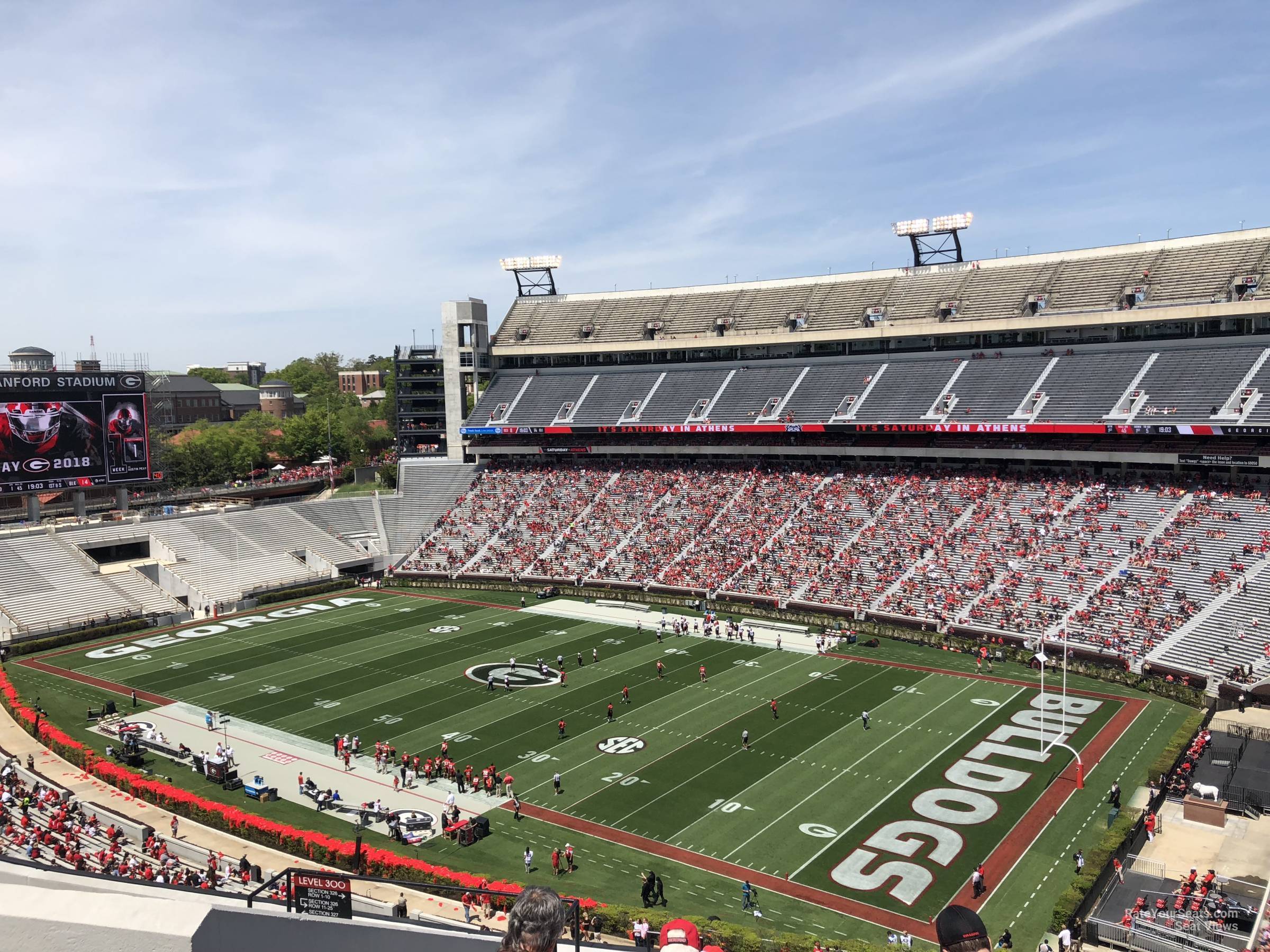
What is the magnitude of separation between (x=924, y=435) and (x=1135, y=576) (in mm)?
19394

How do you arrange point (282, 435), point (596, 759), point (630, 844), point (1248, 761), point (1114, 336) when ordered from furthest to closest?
point (282, 435)
point (1114, 336)
point (596, 759)
point (1248, 761)
point (630, 844)

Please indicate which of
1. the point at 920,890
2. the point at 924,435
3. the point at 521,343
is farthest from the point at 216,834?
the point at 521,343

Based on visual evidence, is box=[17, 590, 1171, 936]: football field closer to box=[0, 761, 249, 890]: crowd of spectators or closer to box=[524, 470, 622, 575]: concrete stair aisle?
box=[0, 761, 249, 890]: crowd of spectators

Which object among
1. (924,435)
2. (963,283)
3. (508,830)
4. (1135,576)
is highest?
(963,283)

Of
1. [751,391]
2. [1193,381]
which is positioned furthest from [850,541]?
[1193,381]

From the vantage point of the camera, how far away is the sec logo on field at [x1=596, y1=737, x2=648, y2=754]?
119ft

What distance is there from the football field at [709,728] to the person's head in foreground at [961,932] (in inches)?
838

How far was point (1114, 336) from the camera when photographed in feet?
199

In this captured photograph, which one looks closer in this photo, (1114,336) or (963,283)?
(1114,336)

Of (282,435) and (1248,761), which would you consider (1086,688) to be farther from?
(282,435)

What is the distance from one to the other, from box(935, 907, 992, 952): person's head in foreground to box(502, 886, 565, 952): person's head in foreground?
2.08 m

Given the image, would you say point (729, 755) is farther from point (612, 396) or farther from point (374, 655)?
point (612, 396)

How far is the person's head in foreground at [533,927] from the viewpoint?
16.7 feet

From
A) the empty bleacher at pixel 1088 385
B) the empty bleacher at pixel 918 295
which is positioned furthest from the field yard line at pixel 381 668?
the empty bleacher at pixel 918 295
